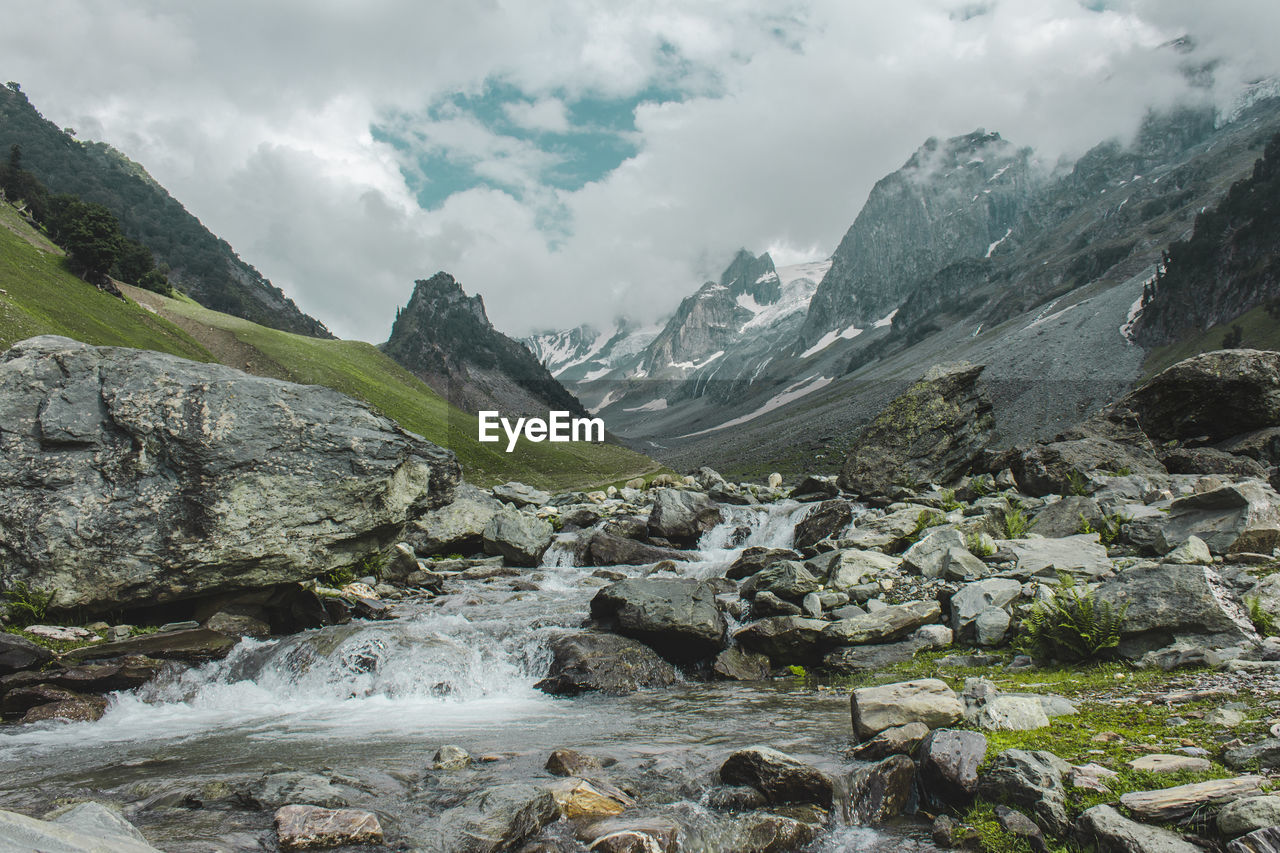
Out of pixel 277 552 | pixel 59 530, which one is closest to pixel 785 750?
pixel 277 552

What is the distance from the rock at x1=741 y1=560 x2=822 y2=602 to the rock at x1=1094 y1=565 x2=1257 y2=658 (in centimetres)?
840

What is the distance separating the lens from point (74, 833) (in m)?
4.73

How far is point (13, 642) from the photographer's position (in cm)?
1327

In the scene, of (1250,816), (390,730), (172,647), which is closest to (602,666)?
(390,730)

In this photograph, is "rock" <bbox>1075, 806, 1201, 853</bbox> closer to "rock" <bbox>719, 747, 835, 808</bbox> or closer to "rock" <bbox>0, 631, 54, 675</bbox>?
"rock" <bbox>719, 747, 835, 808</bbox>

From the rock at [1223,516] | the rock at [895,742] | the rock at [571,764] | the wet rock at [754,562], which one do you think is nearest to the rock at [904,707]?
the rock at [895,742]

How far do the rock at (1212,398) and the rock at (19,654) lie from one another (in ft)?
125

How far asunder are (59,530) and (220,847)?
1382 centimetres

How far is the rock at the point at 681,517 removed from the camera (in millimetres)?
35719

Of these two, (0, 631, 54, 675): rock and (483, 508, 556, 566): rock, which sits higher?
(483, 508, 556, 566): rock

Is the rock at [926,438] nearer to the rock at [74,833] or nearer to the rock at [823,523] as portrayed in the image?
the rock at [823,523]

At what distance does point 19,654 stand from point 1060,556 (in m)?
24.1

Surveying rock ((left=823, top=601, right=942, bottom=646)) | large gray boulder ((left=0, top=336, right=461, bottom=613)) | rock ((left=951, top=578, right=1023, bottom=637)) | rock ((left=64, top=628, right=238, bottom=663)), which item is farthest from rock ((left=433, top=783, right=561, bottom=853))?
large gray boulder ((left=0, top=336, right=461, bottom=613))

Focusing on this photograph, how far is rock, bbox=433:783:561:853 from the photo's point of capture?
6.80 m
